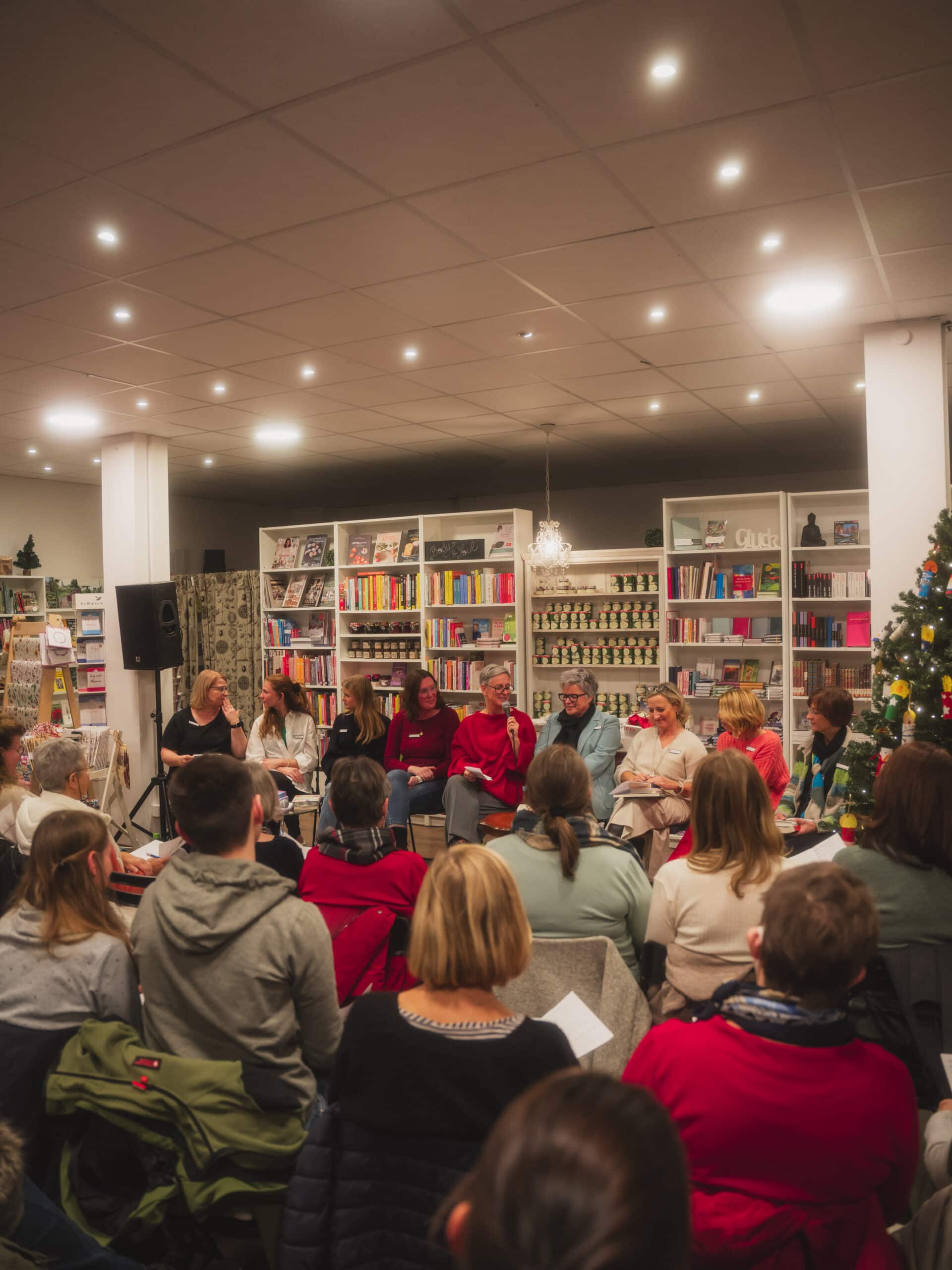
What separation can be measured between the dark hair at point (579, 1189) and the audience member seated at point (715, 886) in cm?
171

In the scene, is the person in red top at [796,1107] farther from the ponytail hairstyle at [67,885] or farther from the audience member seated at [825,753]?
the audience member seated at [825,753]

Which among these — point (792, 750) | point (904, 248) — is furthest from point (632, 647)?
point (904, 248)

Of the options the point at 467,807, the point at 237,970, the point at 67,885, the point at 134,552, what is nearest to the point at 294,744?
the point at 467,807

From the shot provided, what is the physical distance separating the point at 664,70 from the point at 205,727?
14.6ft

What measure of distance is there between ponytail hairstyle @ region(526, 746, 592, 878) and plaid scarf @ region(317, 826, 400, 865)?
1.48 feet

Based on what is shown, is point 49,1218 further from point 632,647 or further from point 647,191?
point 632,647

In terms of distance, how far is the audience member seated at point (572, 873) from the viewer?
2496 mm

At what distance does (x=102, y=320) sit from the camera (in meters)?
4.61

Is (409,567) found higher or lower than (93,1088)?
higher

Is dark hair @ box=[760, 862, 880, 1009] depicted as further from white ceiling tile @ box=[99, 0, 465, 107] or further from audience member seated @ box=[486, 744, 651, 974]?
white ceiling tile @ box=[99, 0, 465, 107]

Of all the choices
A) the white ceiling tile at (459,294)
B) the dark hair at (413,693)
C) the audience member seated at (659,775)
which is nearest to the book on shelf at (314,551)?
the dark hair at (413,693)

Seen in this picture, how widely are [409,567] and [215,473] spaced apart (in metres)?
2.65

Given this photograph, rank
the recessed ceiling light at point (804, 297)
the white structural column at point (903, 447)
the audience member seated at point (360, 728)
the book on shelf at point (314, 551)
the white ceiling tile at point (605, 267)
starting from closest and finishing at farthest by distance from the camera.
Result: the white ceiling tile at point (605, 267) → the recessed ceiling light at point (804, 297) → the white structural column at point (903, 447) → the audience member seated at point (360, 728) → the book on shelf at point (314, 551)

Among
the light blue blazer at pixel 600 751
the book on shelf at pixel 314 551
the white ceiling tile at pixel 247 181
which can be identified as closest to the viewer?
the white ceiling tile at pixel 247 181
